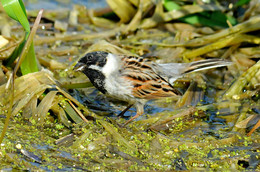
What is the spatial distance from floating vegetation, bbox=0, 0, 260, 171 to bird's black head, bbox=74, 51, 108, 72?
42cm

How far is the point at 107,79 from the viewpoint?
18.2 ft

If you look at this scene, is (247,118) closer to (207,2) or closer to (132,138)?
(132,138)

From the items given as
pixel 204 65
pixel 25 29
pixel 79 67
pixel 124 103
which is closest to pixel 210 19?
pixel 204 65

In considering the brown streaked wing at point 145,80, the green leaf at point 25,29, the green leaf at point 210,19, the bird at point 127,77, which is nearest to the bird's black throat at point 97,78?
the bird at point 127,77

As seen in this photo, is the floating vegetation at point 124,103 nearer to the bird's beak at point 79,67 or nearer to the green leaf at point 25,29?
the green leaf at point 25,29

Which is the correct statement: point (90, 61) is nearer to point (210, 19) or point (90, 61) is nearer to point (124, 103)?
point (124, 103)

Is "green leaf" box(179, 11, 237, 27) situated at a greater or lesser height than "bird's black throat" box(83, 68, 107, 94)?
greater

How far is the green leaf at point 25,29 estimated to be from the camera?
14.8ft

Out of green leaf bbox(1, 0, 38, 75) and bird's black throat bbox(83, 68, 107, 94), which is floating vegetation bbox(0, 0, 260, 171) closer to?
green leaf bbox(1, 0, 38, 75)

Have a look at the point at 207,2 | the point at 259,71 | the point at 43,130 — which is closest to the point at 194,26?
the point at 207,2

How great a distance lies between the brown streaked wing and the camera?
5.72m

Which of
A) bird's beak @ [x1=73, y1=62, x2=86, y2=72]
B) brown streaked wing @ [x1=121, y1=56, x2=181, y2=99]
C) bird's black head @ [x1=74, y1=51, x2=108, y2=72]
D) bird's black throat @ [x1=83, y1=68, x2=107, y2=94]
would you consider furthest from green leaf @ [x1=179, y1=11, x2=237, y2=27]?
bird's beak @ [x1=73, y1=62, x2=86, y2=72]

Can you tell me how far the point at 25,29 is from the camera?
4516mm

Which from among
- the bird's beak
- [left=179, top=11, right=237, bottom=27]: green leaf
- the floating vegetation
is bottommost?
the floating vegetation
